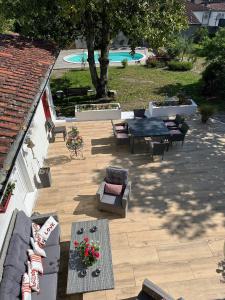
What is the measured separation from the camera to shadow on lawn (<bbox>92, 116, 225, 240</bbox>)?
8.63m

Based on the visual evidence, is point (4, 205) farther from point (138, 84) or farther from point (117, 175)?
point (138, 84)

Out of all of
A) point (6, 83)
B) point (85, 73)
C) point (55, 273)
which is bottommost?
point (85, 73)

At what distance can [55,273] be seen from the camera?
658 centimetres

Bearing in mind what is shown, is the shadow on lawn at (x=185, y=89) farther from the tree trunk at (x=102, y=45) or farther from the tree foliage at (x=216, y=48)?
the tree trunk at (x=102, y=45)

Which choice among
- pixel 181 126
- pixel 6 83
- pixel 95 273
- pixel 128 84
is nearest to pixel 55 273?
pixel 95 273

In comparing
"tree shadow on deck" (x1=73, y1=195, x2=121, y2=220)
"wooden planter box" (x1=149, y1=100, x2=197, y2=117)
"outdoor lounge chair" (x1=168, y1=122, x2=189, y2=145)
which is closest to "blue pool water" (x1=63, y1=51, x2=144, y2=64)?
"wooden planter box" (x1=149, y1=100, x2=197, y2=117)

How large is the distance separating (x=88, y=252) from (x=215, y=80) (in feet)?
55.9

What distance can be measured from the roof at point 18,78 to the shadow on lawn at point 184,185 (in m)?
4.51

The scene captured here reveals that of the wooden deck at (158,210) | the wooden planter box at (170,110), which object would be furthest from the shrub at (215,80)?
the wooden deck at (158,210)

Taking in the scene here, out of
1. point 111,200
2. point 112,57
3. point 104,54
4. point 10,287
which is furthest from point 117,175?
point 112,57

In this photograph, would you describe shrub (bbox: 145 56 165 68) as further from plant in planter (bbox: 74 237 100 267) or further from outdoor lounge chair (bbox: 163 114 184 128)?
plant in planter (bbox: 74 237 100 267)

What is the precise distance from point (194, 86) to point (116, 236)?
1797 cm

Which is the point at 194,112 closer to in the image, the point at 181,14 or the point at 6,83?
the point at 181,14

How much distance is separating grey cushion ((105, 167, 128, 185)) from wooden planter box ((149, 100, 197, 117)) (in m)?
6.81
